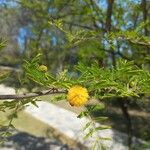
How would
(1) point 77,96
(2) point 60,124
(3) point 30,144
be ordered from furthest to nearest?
(2) point 60,124 < (3) point 30,144 < (1) point 77,96

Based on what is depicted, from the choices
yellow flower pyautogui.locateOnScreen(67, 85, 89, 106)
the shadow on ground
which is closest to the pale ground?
the shadow on ground

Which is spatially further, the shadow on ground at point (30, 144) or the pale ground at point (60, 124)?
the pale ground at point (60, 124)

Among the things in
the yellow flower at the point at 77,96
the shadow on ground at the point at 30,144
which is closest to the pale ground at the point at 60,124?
the shadow on ground at the point at 30,144

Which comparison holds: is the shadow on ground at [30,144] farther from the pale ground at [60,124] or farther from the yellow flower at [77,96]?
the yellow flower at [77,96]

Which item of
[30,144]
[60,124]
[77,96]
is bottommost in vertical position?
[60,124]

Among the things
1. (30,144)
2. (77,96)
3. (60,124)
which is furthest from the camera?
(60,124)

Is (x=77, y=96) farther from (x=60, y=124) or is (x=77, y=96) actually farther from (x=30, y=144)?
(x=60, y=124)

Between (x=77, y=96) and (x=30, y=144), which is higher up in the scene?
(x=77, y=96)

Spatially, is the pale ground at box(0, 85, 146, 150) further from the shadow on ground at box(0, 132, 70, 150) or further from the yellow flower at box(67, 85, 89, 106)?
the yellow flower at box(67, 85, 89, 106)

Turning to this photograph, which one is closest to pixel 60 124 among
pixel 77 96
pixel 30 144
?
pixel 30 144
